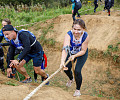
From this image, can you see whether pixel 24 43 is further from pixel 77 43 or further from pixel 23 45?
pixel 77 43

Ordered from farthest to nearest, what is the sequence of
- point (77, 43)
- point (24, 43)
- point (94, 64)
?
1. point (94, 64)
2. point (24, 43)
3. point (77, 43)

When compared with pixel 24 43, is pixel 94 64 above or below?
below

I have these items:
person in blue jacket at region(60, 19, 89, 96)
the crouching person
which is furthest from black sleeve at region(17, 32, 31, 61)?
person in blue jacket at region(60, 19, 89, 96)

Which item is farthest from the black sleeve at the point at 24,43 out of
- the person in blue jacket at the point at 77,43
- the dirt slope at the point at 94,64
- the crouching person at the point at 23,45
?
the person in blue jacket at the point at 77,43

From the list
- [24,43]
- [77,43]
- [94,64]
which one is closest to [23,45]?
[24,43]

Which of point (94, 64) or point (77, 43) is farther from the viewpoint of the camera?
point (94, 64)

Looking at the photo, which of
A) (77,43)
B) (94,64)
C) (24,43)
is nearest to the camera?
(77,43)

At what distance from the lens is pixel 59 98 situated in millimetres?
2455

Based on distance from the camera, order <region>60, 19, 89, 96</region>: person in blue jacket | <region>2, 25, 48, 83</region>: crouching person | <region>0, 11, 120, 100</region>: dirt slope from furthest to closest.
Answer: <region>0, 11, 120, 100</region>: dirt slope
<region>2, 25, 48, 83</region>: crouching person
<region>60, 19, 89, 96</region>: person in blue jacket

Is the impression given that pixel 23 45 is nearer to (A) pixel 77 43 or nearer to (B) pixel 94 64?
(A) pixel 77 43

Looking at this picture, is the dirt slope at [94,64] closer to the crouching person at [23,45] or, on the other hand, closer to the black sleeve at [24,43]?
the crouching person at [23,45]

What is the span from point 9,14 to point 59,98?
9618 millimetres

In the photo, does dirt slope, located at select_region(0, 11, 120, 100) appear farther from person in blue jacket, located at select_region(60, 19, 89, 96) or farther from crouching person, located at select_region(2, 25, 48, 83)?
person in blue jacket, located at select_region(60, 19, 89, 96)

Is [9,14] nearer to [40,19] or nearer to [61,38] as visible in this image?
[40,19]
